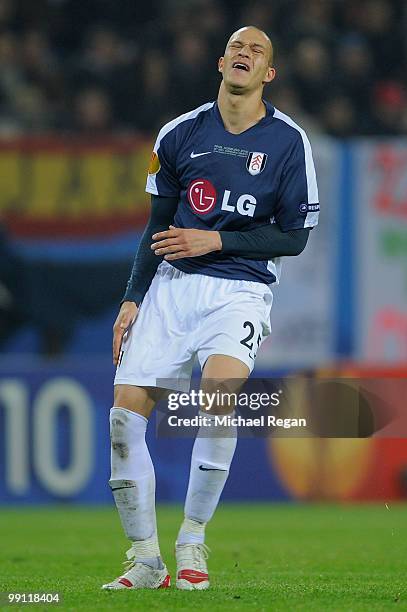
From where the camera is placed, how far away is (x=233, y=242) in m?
5.47

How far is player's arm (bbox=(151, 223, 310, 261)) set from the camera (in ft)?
17.7

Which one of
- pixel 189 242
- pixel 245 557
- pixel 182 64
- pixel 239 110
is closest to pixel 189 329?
pixel 189 242

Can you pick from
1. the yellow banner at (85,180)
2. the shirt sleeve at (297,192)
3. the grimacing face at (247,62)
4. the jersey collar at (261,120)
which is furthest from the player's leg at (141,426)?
the yellow banner at (85,180)

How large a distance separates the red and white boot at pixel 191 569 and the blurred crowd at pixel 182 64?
6991mm

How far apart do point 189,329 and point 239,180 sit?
2.09ft

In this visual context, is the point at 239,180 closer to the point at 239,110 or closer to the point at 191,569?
the point at 239,110

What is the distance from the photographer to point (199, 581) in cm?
535

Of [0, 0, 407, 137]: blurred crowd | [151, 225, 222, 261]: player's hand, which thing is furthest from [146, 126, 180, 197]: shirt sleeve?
[0, 0, 407, 137]: blurred crowd

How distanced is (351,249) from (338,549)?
14.1 feet

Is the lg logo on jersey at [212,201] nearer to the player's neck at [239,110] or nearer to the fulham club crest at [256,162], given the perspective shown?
the fulham club crest at [256,162]

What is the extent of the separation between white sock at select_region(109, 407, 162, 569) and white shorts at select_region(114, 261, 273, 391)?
0.18 meters

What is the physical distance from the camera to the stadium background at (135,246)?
10766mm

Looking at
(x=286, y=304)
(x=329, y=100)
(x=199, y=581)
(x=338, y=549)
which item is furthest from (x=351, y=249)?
(x=199, y=581)

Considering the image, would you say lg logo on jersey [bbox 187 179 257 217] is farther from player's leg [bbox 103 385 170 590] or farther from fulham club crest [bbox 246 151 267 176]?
player's leg [bbox 103 385 170 590]
